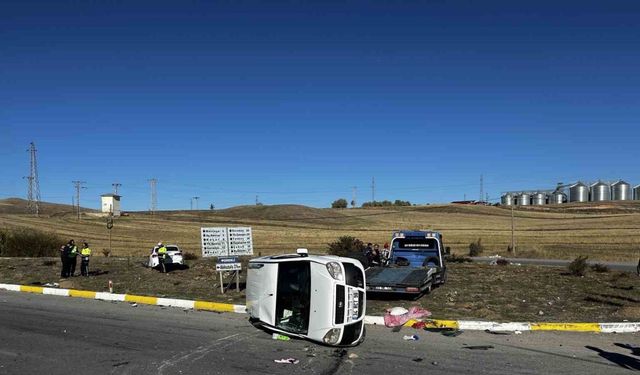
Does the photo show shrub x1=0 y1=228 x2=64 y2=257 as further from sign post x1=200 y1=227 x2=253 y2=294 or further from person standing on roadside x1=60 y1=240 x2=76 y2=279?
sign post x1=200 y1=227 x2=253 y2=294

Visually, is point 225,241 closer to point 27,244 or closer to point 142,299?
point 142,299

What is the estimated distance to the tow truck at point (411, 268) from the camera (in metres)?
16.0

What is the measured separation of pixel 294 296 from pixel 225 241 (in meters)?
9.29

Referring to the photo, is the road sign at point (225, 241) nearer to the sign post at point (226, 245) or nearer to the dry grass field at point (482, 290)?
the sign post at point (226, 245)

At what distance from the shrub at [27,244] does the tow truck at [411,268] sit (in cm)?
3287

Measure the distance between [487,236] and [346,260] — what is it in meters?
64.5

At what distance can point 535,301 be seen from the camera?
16.4 metres

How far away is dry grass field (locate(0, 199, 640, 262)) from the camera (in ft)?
187

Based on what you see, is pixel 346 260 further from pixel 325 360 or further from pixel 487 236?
pixel 487 236

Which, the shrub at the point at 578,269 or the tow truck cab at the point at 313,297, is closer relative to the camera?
the tow truck cab at the point at 313,297

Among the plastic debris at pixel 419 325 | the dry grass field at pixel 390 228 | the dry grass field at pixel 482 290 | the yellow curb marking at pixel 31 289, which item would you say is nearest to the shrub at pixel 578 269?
the dry grass field at pixel 482 290

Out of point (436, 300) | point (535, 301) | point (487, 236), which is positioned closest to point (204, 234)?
point (436, 300)

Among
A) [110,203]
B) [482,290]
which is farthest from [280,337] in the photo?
[110,203]

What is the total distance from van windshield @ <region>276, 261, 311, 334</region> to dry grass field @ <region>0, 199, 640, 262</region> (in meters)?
38.3
